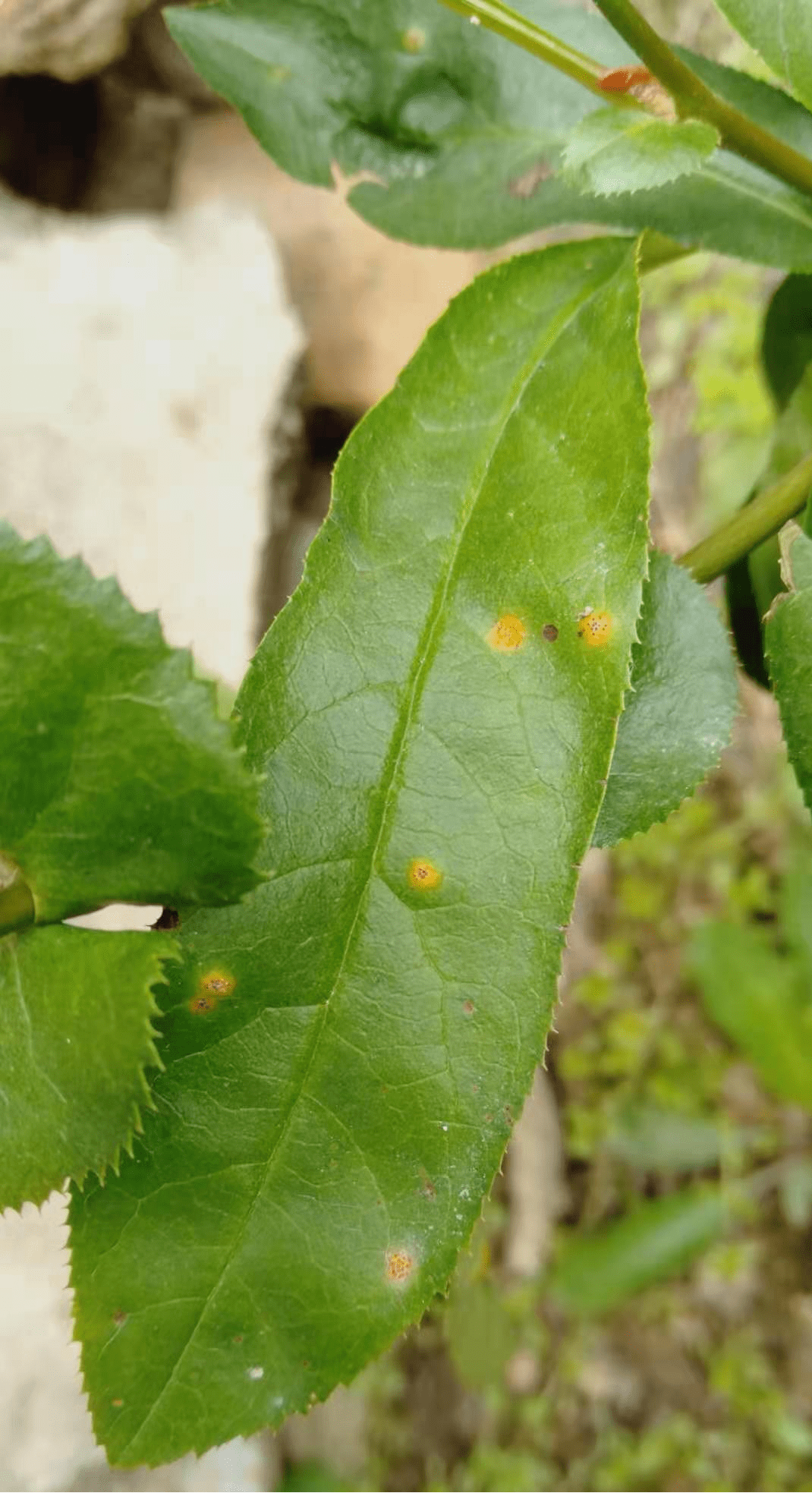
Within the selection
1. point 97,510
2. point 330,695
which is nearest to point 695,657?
point 330,695

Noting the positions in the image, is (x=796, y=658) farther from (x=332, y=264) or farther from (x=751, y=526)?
(x=332, y=264)

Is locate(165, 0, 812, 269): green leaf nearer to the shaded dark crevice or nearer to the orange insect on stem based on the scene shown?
the orange insect on stem

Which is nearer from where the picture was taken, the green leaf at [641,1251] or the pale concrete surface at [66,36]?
the pale concrete surface at [66,36]

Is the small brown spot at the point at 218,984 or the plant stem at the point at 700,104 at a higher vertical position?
the plant stem at the point at 700,104

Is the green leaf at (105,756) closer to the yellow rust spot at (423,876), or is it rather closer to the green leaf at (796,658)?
the yellow rust spot at (423,876)

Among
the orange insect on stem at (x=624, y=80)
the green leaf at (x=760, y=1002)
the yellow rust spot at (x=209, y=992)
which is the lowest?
the green leaf at (x=760, y=1002)

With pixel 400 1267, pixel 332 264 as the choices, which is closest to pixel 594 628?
pixel 400 1267

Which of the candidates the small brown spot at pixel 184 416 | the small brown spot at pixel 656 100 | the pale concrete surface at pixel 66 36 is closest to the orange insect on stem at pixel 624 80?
the small brown spot at pixel 656 100
